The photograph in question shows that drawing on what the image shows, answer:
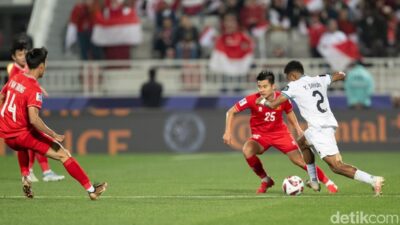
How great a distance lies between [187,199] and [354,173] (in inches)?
93.4

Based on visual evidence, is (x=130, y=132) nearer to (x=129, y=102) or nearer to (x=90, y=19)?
(x=129, y=102)

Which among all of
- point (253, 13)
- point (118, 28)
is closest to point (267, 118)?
point (253, 13)

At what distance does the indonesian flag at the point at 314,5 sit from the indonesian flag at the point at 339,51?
1.89 m

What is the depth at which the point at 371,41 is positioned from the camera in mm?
30578

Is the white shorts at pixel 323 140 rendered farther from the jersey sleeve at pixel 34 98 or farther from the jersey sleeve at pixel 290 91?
the jersey sleeve at pixel 34 98

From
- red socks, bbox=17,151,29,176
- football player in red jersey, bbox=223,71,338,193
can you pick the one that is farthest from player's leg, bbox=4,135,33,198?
football player in red jersey, bbox=223,71,338,193

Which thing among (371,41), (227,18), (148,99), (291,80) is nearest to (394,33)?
(371,41)

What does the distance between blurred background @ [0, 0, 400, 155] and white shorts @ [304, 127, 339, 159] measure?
1191cm

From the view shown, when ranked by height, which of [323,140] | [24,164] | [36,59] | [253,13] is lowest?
[24,164]

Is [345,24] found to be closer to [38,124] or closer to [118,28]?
[118,28]

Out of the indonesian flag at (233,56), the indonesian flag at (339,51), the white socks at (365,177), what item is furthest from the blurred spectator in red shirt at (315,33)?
the white socks at (365,177)

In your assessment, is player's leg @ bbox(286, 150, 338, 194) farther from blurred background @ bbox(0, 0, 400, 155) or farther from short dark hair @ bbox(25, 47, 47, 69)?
blurred background @ bbox(0, 0, 400, 155)

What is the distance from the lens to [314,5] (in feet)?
105

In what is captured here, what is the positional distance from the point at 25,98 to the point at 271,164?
9.46m
